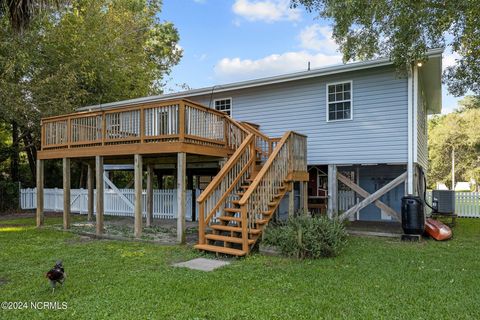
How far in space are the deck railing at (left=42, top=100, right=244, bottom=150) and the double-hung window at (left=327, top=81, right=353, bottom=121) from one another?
285cm

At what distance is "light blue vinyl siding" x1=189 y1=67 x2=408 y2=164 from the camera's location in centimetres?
978

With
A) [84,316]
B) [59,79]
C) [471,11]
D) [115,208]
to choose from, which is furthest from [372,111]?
[59,79]

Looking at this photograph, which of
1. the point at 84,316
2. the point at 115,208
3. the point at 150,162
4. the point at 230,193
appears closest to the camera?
the point at 84,316

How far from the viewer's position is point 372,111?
1013 centimetres

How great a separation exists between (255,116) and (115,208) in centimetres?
748

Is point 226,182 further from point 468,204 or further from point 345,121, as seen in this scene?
point 468,204

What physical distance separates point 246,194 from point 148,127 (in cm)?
359

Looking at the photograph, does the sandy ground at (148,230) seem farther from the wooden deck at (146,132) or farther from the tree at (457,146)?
the tree at (457,146)

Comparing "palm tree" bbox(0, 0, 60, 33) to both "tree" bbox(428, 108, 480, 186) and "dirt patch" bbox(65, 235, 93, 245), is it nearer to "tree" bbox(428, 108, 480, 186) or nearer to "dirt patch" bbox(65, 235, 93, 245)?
"dirt patch" bbox(65, 235, 93, 245)

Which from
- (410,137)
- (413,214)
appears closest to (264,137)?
(410,137)

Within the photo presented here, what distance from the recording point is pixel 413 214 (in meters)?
8.74

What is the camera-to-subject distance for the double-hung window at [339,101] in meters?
10.5

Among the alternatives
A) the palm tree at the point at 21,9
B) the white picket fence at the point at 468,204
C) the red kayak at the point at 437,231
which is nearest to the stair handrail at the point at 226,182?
the palm tree at the point at 21,9

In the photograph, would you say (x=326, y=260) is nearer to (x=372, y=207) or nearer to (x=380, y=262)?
(x=380, y=262)
